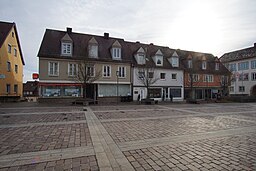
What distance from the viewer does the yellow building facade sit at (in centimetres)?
2438

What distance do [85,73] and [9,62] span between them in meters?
16.2

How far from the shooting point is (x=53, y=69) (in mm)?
22766

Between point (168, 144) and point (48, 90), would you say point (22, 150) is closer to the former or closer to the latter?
point (168, 144)

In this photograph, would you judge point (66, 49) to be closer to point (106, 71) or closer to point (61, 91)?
point (61, 91)

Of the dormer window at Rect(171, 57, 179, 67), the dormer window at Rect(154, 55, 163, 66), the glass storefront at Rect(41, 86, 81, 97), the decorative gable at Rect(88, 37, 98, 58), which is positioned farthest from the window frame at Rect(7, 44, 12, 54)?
the dormer window at Rect(171, 57, 179, 67)

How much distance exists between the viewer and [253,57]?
138 ft

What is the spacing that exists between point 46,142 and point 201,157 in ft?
16.7

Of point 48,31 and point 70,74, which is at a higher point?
point 48,31

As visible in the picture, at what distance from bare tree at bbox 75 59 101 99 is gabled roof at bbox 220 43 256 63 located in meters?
43.0

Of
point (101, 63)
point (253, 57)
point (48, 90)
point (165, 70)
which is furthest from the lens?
point (253, 57)

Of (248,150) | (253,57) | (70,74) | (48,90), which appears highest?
(253,57)

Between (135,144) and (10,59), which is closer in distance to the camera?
(135,144)

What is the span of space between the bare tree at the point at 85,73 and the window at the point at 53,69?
9.79ft

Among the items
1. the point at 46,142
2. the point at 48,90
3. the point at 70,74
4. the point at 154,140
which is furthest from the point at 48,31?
the point at 154,140
